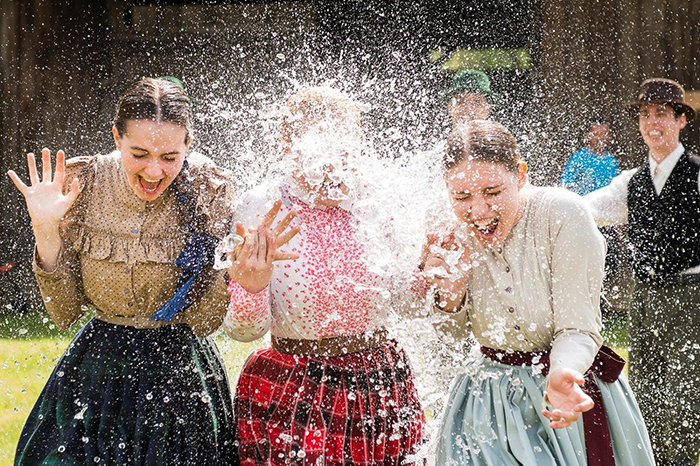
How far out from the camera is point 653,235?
514cm

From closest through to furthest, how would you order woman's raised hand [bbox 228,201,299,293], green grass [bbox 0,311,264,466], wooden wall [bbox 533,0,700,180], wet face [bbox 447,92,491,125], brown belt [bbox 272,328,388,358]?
woman's raised hand [bbox 228,201,299,293] → brown belt [bbox 272,328,388,358] → wet face [bbox 447,92,491,125] → green grass [bbox 0,311,264,466] → wooden wall [bbox 533,0,700,180]

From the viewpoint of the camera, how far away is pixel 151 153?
10.9ft

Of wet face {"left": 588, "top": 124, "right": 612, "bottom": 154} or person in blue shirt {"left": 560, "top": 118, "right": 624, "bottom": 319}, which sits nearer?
person in blue shirt {"left": 560, "top": 118, "right": 624, "bottom": 319}

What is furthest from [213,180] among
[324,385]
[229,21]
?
[229,21]

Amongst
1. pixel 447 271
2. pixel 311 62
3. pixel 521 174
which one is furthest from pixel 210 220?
pixel 311 62

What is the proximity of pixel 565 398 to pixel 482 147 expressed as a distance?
860 millimetres

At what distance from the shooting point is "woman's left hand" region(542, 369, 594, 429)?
2.81 metres

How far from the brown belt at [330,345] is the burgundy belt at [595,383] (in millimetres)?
448

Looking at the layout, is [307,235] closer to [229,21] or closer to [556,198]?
[556,198]

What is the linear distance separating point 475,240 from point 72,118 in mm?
8078

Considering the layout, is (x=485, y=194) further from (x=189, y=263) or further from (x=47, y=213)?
(x=47, y=213)

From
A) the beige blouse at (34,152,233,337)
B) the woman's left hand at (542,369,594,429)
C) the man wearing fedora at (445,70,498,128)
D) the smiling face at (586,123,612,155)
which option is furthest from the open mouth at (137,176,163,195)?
the smiling face at (586,123,612,155)

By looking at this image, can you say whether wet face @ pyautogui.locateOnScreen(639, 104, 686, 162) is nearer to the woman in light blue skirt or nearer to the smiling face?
the woman in light blue skirt

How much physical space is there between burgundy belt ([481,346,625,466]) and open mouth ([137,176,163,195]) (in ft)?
→ 4.36
